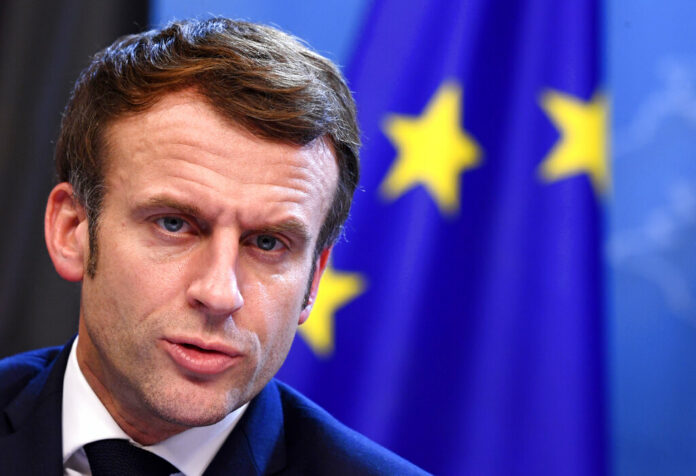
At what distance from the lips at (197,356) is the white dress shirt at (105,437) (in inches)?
8.6

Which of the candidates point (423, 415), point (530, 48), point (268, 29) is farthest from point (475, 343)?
point (268, 29)

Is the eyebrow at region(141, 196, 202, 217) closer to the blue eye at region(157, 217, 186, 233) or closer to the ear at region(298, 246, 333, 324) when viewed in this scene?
the blue eye at region(157, 217, 186, 233)

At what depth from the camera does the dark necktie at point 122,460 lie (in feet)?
4.59

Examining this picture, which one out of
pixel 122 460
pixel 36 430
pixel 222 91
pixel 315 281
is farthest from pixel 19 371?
pixel 222 91

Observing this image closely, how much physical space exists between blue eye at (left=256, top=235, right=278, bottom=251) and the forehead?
0.06m

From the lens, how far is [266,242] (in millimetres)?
1384

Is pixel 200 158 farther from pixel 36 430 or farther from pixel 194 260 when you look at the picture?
pixel 36 430

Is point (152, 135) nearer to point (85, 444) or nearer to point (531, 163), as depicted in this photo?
point (85, 444)

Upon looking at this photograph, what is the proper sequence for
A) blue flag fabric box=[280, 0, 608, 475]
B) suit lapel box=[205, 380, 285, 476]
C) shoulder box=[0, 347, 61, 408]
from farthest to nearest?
blue flag fabric box=[280, 0, 608, 475]
shoulder box=[0, 347, 61, 408]
suit lapel box=[205, 380, 285, 476]

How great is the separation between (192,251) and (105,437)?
0.38 meters

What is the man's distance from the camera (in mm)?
1313

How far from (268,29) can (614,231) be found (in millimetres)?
1110

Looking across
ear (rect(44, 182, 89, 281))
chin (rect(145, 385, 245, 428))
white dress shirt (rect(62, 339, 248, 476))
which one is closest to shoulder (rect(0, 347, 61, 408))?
white dress shirt (rect(62, 339, 248, 476))

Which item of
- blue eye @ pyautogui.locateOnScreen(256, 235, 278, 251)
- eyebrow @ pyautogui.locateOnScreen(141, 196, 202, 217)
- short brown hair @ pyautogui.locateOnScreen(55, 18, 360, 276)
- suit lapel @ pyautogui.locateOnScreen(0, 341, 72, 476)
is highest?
short brown hair @ pyautogui.locateOnScreen(55, 18, 360, 276)
